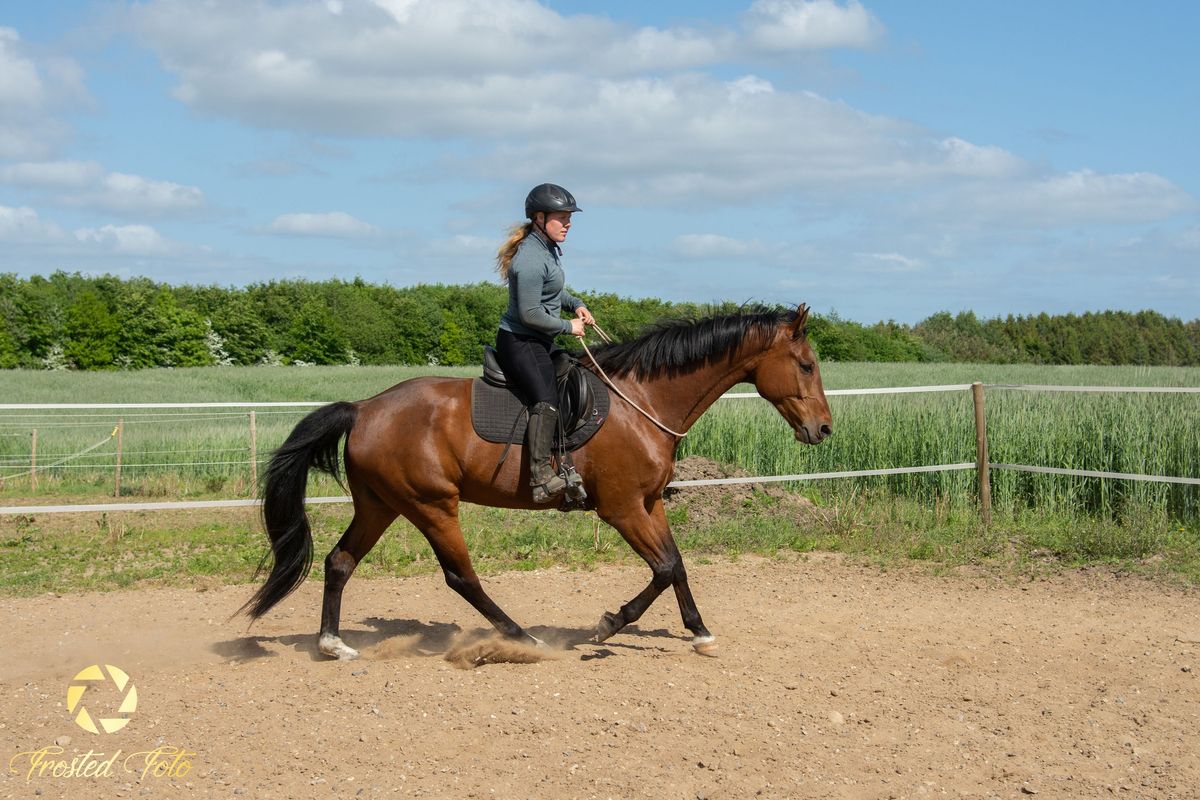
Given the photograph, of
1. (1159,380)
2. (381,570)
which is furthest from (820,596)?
(1159,380)

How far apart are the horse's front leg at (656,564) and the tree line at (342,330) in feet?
91.5

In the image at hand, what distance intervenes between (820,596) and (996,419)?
5.01 meters

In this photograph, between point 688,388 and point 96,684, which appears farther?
point 688,388

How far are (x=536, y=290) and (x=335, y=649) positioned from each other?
255 cm

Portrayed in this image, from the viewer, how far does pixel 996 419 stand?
11562 millimetres

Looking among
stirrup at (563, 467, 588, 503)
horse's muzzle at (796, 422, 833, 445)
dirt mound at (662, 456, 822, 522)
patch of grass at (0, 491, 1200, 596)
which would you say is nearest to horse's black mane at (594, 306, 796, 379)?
horse's muzzle at (796, 422, 833, 445)

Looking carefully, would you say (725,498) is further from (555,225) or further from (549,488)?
(555,225)

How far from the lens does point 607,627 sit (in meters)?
6.19

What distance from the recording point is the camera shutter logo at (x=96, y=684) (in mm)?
4715

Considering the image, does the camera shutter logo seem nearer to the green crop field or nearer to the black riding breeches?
the black riding breeches

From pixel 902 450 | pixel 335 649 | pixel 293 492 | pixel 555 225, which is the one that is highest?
pixel 555 225

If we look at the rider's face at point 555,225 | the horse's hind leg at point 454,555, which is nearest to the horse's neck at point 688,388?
the rider's face at point 555,225

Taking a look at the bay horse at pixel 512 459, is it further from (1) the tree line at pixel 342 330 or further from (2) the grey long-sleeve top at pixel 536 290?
(1) the tree line at pixel 342 330

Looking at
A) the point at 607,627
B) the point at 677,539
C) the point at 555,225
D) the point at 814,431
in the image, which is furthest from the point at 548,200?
the point at 677,539
